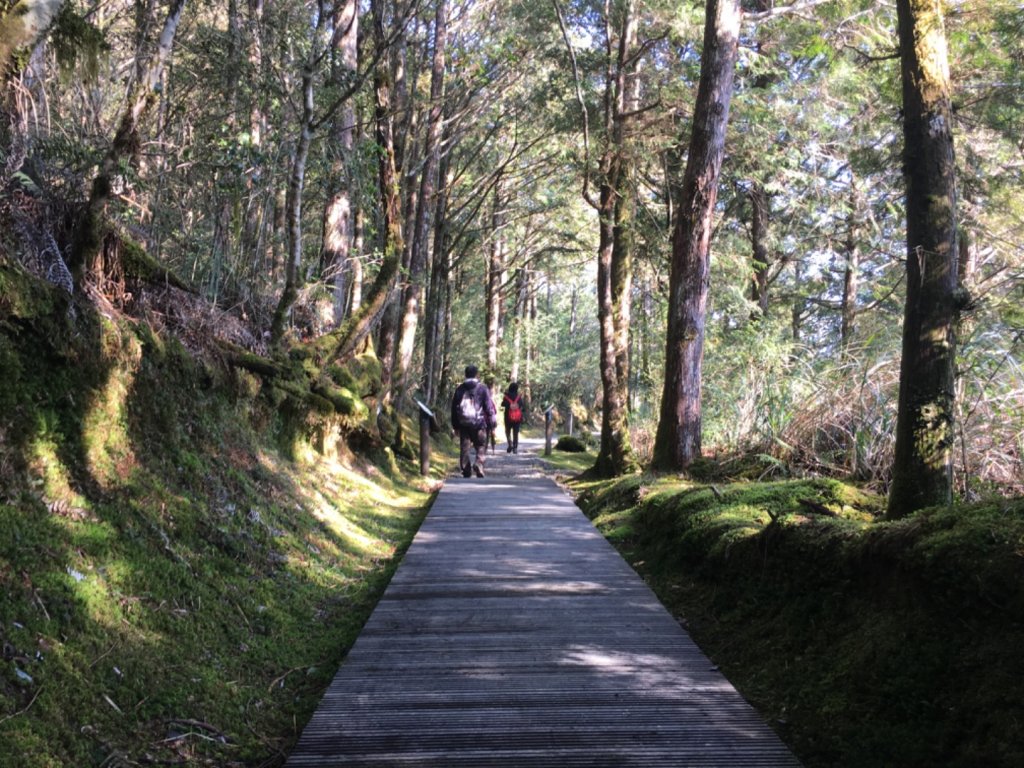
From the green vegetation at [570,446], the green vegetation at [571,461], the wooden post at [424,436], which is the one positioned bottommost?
the green vegetation at [571,461]

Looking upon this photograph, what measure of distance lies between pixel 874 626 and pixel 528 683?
74.8 inches

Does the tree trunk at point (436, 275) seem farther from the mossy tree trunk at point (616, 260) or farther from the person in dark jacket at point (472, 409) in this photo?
the mossy tree trunk at point (616, 260)

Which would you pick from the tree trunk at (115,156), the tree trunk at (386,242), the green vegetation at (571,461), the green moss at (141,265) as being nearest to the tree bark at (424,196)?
the tree trunk at (386,242)

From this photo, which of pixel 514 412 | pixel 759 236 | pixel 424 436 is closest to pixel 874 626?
pixel 424 436

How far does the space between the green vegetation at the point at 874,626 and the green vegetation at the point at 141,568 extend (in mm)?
2724

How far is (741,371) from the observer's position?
38.1ft

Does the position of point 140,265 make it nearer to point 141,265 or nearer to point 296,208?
point 141,265

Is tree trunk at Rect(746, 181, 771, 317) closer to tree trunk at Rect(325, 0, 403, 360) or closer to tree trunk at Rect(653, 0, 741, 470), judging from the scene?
tree trunk at Rect(653, 0, 741, 470)

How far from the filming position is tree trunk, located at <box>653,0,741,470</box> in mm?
9984

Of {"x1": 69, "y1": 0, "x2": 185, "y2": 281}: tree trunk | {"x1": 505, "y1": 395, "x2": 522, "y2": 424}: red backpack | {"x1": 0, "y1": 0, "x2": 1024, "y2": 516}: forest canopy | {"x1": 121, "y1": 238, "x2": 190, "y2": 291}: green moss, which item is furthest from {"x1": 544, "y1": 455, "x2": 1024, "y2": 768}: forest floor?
{"x1": 505, "y1": 395, "x2": 522, "y2": 424}: red backpack

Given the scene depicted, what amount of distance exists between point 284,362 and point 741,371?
6.96m

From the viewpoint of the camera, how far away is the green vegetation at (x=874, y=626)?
3.05m

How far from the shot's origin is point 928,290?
466 centimetres

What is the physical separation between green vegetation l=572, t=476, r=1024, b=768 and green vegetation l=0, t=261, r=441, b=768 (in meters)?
2.72
